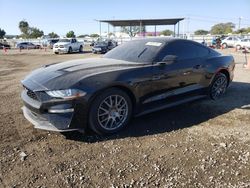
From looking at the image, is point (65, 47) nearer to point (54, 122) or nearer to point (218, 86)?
point (218, 86)

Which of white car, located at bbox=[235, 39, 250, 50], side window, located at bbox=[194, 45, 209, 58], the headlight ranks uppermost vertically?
white car, located at bbox=[235, 39, 250, 50]

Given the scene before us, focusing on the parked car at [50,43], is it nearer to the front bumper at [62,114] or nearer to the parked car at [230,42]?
the parked car at [230,42]

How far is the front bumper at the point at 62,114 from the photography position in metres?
4.41

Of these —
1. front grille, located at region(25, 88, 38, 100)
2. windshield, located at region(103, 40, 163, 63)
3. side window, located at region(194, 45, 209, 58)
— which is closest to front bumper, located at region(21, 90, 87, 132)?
front grille, located at region(25, 88, 38, 100)

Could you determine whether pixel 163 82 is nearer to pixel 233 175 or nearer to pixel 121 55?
pixel 121 55

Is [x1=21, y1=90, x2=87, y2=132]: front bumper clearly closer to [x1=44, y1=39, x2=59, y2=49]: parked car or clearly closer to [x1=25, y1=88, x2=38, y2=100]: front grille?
[x1=25, y1=88, x2=38, y2=100]: front grille

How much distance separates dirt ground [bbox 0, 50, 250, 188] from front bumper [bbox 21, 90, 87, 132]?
278mm

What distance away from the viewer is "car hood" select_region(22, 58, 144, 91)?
4.60 metres

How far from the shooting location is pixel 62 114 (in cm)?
441

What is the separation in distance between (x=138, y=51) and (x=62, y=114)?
2.14m

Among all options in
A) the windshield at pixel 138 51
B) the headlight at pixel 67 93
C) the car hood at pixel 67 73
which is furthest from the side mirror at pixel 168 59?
the headlight at pixel 67 93

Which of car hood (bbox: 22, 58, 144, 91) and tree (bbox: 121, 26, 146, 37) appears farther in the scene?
tree (bbox: 121, 26, 146, 37)

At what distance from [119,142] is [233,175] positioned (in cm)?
169

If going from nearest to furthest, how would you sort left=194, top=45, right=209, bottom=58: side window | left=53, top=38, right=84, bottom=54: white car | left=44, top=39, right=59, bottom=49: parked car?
left=194, top=45, right=209, bottom=58: side window → left=53, top=38, right=84, bottom=54: white car → left=44, top=39, right=59, bottom=49: parked car
